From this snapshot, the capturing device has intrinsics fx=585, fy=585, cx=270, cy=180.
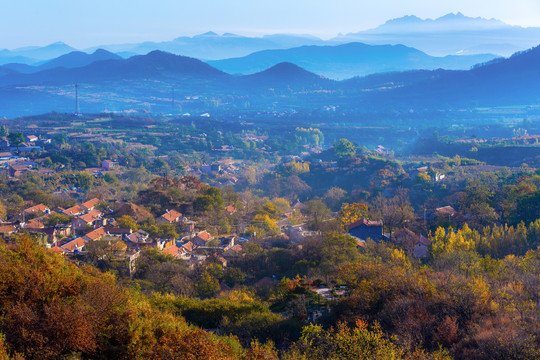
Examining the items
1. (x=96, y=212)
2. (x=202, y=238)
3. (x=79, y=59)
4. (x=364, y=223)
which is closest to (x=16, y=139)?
(x=96, y=212)

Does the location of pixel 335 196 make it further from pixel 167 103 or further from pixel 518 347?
pixel 167 103

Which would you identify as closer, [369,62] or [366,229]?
[366,229]

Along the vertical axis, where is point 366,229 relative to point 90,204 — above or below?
below

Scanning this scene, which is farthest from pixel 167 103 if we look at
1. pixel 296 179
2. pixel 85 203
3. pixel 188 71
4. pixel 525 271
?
pixel 525 271

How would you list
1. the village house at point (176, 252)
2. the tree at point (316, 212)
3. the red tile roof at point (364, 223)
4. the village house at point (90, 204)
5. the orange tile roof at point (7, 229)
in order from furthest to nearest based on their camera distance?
the village house at point (90, 204) < the tree at point (316, 212) < the red tile roof at point (364, 223) < the orange tile roof at point (7, 229) < the village house at point (176, 252)

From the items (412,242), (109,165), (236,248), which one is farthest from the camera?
(109,165)

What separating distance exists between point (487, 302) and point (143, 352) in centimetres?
599

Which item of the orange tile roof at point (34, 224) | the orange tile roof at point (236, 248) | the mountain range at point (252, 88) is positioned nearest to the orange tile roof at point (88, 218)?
the orange tile roof at point (34, 224)

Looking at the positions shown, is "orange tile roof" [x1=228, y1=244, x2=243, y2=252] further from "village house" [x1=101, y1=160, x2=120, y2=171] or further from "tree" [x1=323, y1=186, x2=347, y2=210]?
"village house" [x1=101, y1=160, x2=120, y2=171]

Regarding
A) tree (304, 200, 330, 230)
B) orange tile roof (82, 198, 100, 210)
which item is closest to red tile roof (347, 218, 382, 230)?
tree (304, 200, 330, 230)

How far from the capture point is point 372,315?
1059 cm

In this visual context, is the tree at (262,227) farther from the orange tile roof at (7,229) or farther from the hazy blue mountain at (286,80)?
the hazy blue mountain at (286,80)

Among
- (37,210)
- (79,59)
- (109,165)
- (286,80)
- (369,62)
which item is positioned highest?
(79,59)

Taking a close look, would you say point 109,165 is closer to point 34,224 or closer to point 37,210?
point 37,210
